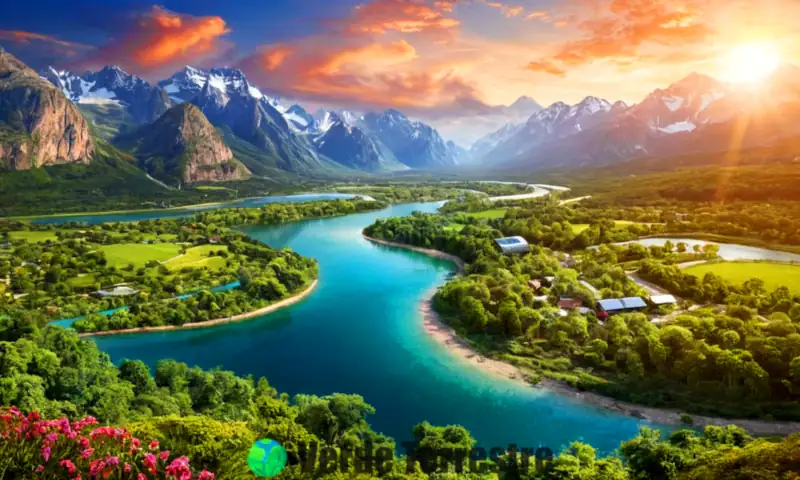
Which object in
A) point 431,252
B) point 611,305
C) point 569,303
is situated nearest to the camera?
point 611,305

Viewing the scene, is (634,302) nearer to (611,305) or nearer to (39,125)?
(611,305)

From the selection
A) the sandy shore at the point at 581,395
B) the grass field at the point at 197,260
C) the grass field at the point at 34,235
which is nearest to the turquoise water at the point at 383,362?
the sandy shore at the point at 581,395

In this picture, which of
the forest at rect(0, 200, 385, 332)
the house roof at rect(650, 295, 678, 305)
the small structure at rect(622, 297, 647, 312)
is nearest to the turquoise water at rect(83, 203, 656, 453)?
the forest at rect(0, 200, 385, 332)

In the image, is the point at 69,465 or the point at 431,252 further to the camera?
the point at 431,252

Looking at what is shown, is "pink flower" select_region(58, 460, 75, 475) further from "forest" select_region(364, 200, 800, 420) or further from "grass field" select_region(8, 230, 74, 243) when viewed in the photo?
"grass field" select_region(8, 230, 74, 243)

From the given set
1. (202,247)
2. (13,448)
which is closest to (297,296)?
(202,247)

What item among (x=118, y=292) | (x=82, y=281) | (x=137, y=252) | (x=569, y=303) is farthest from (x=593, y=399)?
(x=137, y=252)

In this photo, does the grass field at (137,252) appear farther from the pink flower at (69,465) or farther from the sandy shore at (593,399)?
the pink flower at (69,465)
